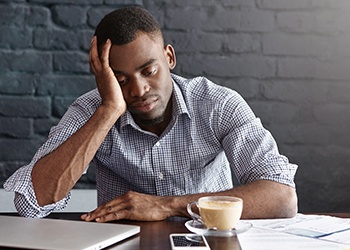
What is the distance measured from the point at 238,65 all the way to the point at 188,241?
1.29 m

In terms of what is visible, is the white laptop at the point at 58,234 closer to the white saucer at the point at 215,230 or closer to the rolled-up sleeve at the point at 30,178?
the white saucer at the point at 215,230

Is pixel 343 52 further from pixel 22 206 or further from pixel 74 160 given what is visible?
pixel 22 206

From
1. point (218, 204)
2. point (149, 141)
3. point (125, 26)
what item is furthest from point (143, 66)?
point (218, 204)

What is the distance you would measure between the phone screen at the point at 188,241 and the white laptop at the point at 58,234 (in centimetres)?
11

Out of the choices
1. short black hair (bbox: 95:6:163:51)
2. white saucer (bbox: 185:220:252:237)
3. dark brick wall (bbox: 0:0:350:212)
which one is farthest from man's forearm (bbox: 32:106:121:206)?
dark brick wall (bbox: 0:0:350:212)

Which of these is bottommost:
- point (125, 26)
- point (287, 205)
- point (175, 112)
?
point (287, 205)

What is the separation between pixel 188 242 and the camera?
3.83 feet

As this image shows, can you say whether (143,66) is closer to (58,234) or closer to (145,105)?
(145,105)

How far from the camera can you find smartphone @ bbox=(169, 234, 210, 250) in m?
1.12

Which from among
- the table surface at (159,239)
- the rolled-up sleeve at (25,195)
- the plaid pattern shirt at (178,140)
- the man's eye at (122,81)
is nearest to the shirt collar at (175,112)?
the plaid pattern shirt at (178,140)

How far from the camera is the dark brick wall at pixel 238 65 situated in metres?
2.33

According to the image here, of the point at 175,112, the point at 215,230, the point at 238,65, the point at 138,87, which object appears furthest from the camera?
the point at 238,65

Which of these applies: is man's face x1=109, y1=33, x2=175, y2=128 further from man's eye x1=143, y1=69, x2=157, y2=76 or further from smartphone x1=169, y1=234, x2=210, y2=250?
smartphone x1=169, y1=234, x2=210, y2=250

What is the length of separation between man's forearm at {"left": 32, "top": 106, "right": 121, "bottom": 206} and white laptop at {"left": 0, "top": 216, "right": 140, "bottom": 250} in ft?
0.94
